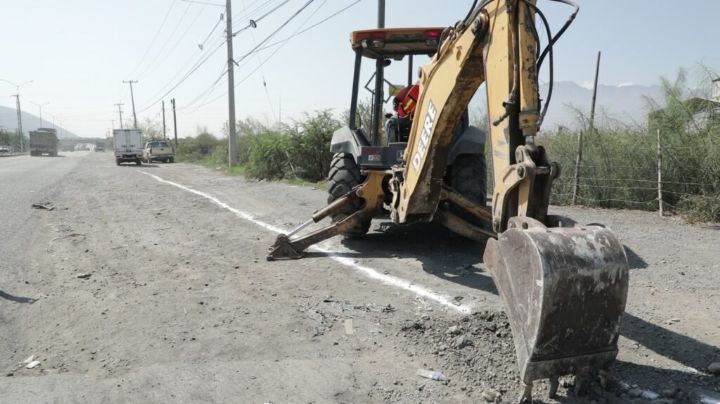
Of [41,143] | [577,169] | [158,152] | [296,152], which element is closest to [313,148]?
[296,152]

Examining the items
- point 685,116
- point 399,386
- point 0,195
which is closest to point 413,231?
point 399,386

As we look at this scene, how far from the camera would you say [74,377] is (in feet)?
11.6

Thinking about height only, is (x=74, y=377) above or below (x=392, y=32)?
below

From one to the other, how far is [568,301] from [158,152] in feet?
137

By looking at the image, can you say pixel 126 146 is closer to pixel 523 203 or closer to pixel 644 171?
pixel 644 171

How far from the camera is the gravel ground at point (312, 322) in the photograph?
3.25 m

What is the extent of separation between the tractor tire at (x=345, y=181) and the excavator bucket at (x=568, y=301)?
4.08m

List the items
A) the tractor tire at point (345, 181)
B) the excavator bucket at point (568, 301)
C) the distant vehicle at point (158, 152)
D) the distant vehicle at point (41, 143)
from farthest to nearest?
the distant vehicle at point (41, 143)
the distant vehicle at point (158, 152)
the tractor tire at point (345, 181)
the excavator bucket at point (568, 301)

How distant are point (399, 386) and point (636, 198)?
8125 millimetres

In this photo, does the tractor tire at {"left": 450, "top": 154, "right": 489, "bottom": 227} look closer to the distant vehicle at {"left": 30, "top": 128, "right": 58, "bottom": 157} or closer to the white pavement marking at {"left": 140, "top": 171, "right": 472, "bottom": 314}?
the white pavement marking at {"left": 140, "top": 171, "right": 472, "bottom": 314}

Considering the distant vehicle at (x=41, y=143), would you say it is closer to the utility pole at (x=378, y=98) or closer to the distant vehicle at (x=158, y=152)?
the distant vehicle at (x=158, y=152)

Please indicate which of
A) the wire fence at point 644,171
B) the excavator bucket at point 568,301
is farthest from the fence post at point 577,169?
the excavator bucket at point 568,301

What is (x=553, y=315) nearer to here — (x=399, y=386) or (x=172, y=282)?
(x=399, y=386)

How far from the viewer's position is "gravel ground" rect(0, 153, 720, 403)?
3250 mm
